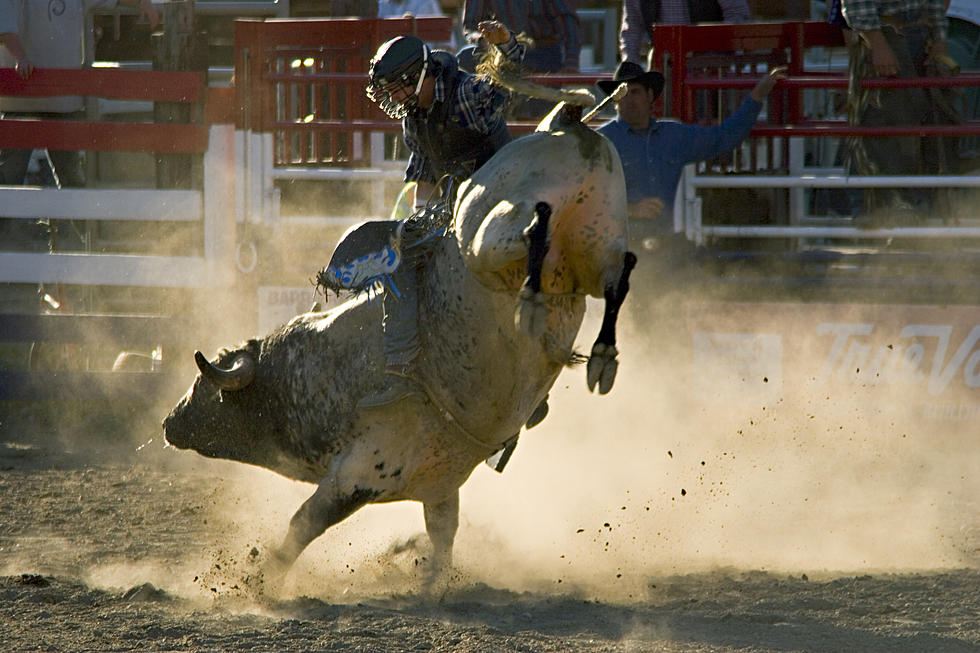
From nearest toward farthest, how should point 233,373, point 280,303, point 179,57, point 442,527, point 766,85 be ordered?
point 233,373 → point 442,527 → point 766,85 → point 280,303 → point 179,57

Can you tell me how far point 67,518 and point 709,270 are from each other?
3634mm

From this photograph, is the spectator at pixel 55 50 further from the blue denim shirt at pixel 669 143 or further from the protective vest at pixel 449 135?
the protective vest at pixel 449 135

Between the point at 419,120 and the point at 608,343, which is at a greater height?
the point at 419,120

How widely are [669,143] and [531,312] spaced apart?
3.64 meters

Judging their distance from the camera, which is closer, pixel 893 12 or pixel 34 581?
pixel 34 581

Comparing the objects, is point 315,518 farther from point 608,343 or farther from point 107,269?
point 107,269

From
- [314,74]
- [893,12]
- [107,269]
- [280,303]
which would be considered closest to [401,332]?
[280,303]

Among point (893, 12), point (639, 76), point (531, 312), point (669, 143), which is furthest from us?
point (893, 12)

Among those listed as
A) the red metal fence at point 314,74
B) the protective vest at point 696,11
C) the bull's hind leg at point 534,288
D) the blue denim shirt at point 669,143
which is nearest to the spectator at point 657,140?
the blue denim shirt at point 669,143

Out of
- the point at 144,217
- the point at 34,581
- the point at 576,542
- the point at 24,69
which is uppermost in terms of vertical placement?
the point at 24,69

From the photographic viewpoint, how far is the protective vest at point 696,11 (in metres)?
8.19

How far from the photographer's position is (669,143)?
281 inches

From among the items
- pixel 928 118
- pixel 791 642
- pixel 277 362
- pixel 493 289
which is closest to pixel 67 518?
pixel 277 362

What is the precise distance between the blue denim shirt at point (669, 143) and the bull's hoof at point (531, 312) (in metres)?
3.46
